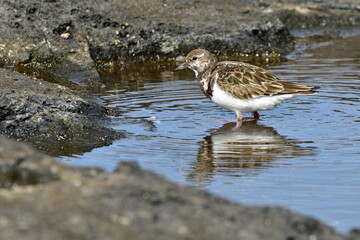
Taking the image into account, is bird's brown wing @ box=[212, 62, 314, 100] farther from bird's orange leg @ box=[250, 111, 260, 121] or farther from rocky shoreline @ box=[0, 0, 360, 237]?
rocky shoreline @ box=[0, 0, 360, 237]

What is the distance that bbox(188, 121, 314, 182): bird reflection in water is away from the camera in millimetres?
6254

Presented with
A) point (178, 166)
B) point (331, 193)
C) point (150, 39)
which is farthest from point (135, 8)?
point (331, 193)

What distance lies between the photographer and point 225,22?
40.2 feet

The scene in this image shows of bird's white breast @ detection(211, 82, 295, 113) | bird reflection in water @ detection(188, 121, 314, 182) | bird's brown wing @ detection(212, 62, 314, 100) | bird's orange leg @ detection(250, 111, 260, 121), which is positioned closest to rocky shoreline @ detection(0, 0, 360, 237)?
bird reflection in water @ detection(188, 121, 314, 182)

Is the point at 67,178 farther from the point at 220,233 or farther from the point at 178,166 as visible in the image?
the point at 178,166

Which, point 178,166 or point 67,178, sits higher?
point 67,178

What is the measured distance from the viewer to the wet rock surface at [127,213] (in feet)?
9.49

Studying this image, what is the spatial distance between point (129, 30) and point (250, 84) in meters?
3.71

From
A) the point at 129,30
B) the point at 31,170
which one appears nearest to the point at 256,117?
the point at 129,30

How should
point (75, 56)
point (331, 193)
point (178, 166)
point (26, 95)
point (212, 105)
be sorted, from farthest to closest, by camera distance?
point (75, 56) < point (212, 105) < point (26, 95) < point (178, 166) < point (331, 193)

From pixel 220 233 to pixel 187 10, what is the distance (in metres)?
9.67

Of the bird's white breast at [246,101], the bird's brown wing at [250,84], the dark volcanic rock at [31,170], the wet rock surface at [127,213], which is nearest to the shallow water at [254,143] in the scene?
the bird's white breast at [246,101]

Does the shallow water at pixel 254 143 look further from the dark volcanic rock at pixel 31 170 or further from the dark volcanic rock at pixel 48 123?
the dark volcanic rock at pixel 31 170

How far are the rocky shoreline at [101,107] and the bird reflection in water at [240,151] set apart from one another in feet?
3.57
